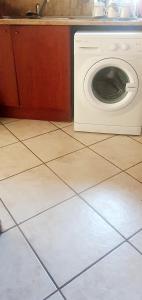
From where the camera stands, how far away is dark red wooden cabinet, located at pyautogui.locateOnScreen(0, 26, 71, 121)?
1.94 m

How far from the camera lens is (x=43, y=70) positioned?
2.09 m

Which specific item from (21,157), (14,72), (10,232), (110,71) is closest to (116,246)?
(10,232)

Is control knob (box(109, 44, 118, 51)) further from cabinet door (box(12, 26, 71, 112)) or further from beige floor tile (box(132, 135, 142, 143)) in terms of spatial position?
beige floor tile (box(132, 135, 142, 143))

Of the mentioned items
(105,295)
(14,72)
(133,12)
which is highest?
(133,12)

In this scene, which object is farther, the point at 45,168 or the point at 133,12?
the point at 133,12

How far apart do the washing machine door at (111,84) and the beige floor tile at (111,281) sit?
1171mm

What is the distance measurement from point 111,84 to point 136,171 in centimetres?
76

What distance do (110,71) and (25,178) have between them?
41.2 inches

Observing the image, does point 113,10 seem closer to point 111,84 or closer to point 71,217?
point 111,84

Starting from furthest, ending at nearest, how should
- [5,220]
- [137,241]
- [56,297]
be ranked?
[5,220] < [137,241] < [56,297]

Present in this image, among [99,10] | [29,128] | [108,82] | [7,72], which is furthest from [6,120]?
[99,10]

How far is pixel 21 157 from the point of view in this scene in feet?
6.09

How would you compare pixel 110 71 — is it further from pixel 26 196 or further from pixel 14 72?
pixel 26 196

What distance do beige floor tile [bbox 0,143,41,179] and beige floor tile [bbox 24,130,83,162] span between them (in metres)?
0.06
